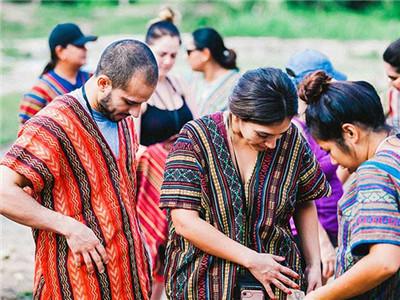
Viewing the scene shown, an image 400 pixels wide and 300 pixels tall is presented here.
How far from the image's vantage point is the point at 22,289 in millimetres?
5363

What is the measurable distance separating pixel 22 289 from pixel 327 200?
253cm

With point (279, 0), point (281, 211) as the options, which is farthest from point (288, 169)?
point (279, 0)

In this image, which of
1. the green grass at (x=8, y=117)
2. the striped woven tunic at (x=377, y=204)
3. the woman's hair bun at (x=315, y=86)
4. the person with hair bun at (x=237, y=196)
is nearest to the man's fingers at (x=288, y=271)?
the person with hair bun at (x=237, y=196)

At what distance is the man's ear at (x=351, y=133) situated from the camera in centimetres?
264

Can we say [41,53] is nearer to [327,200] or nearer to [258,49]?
[258,49]

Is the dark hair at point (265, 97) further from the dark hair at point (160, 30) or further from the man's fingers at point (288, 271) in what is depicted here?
the dark hair at point (160, 30)

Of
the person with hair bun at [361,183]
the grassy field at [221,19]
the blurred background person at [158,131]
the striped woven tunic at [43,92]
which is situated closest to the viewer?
the person with hair bun at [361,183]

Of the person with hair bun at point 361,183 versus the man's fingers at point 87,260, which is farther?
the man's fingers at point 87,260

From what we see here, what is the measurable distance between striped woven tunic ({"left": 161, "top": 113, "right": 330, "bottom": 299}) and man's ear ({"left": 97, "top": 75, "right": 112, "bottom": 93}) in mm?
347

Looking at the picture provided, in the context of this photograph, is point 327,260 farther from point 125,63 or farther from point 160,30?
point 160,30

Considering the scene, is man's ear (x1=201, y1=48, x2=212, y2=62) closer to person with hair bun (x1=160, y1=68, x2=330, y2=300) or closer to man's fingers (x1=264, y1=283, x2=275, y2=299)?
person with hair bun (x1=160, y1=68, x2=330, y2=300)

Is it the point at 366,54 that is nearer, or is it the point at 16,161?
the point at 16,161

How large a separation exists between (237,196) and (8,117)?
912 cm

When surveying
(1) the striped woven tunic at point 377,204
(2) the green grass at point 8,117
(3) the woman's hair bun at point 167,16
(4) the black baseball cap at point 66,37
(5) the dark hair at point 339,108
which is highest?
(2) the green grass at point 8,117
